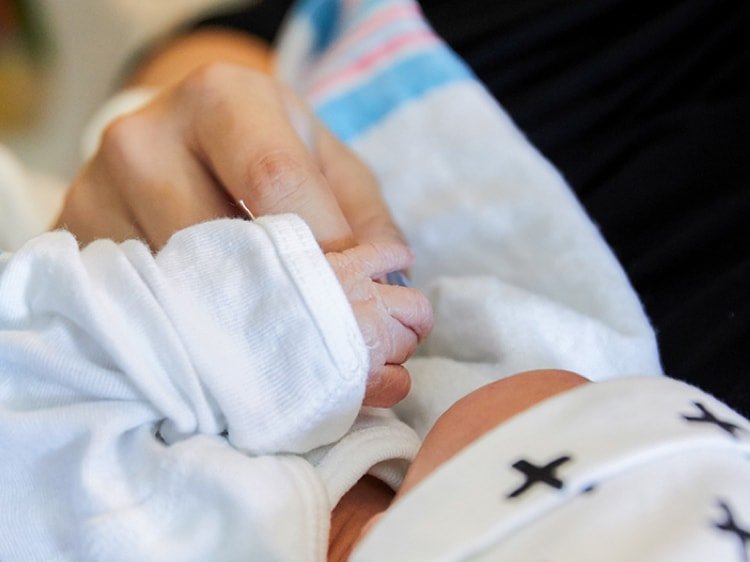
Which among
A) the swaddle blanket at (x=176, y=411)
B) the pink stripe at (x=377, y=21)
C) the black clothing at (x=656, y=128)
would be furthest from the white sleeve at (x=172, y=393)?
the pink stripe at (x=377, y=21)

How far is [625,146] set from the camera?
62cm

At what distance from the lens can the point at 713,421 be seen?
0.99 feet

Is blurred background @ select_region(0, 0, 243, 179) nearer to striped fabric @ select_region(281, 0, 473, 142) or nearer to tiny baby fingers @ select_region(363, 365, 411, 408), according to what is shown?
striped fabric @ select_region(281, 0, 473, 142)

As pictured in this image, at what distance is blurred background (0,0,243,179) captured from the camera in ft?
3.73

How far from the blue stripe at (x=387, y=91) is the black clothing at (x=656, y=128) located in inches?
1.7

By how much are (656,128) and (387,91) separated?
0.21 m

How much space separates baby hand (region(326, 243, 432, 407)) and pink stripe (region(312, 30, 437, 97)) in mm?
311

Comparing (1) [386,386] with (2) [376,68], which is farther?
(2) [376,68]

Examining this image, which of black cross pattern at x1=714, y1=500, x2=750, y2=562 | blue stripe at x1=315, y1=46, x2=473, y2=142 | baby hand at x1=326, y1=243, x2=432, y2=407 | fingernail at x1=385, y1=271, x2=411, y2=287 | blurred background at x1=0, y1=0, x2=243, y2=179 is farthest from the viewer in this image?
blurred background at x1=0, y1=0, x2=243, y2=179

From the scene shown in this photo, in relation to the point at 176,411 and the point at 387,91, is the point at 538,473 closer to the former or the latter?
the point at 176,411

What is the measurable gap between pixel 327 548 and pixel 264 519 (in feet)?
0.11

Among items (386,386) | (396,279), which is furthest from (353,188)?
(386,386)

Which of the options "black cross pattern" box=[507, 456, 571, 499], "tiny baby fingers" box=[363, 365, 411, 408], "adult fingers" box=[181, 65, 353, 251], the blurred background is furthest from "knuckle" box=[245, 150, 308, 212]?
the blurred background

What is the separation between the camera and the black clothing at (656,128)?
0.52 m
